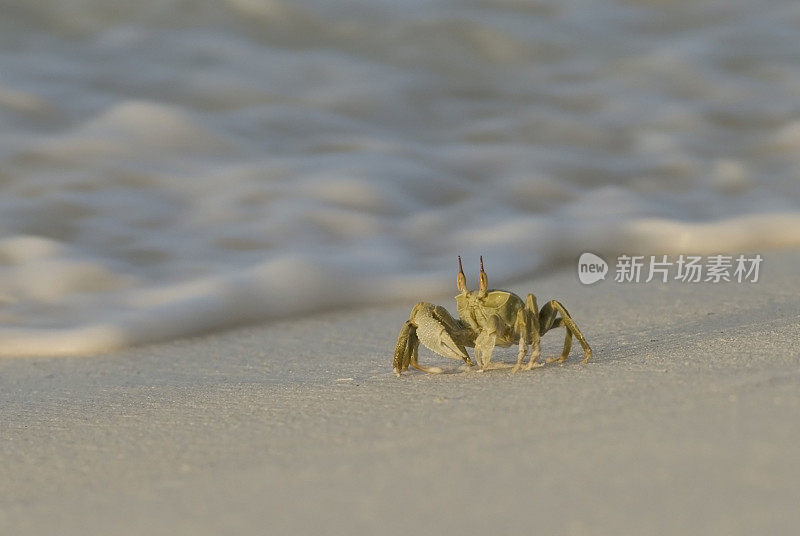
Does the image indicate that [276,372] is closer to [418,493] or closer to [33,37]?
[418,493]

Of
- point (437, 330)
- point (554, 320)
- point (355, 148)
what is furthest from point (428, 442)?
point (355, 148)

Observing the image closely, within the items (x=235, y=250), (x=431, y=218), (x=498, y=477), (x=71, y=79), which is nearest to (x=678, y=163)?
(x=431, y=218)

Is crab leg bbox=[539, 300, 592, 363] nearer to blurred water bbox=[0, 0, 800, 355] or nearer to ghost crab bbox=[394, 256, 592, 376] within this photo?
ghost crab bbox=[394, 256, 592, 376]

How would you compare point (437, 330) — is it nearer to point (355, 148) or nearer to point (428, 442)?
point (428, 442)

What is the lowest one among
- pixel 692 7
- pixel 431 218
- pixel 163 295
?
pixel 163 295

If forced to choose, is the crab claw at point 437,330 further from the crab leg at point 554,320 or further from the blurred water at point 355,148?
the blurred water at point 355,148

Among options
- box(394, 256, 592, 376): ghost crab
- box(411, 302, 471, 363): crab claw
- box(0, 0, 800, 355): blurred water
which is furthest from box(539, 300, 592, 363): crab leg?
box(0, 0, 800, 355): blurred water

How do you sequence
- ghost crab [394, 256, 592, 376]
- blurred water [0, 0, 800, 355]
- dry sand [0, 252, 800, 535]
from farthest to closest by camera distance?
1. blurred water [0, 0, 800, 355]
2. ghost crab [394, 256, 592, 376]
3. dry sand [0, 252, 800, 535]
